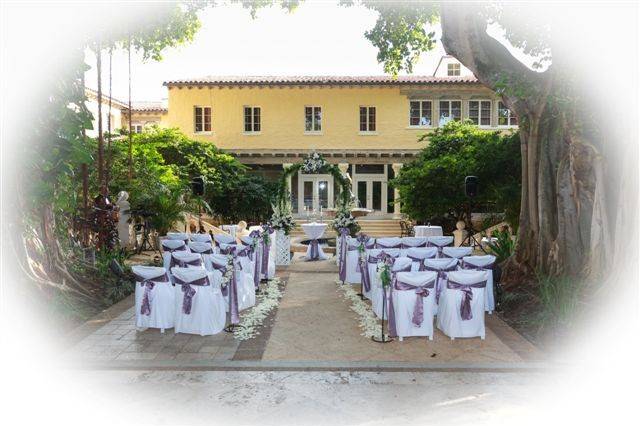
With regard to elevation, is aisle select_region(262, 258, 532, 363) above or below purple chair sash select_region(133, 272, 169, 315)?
below

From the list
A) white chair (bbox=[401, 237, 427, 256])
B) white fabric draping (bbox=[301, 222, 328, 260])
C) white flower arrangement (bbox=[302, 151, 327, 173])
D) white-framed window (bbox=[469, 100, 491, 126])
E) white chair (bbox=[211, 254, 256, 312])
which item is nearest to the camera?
white chair (bbox=[211, 254, 256, 312])

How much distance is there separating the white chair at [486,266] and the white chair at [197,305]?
486cm

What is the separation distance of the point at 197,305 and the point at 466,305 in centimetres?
435

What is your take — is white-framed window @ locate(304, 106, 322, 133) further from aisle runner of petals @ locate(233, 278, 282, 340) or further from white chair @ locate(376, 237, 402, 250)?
aisle runner of petals @ locate(233, 278, 282, 340)

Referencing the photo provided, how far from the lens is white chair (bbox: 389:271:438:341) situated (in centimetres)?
814

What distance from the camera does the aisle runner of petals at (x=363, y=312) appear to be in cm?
881

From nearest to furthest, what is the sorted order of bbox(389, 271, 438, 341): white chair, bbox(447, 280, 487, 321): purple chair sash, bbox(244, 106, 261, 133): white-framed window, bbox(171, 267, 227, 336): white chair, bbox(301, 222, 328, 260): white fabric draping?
bbox(389, 271, 438, 341): white chair < bbox(447, 280, 487, 321): purple chair sash < bbox(171, 267, 227, 336): white chair < bbox(301, 222, 328, 260): white fabric draping < bbox(244, 106, 261, 133): white-framed window

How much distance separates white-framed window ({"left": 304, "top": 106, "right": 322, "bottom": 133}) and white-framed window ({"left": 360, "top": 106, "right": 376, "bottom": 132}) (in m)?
2.37

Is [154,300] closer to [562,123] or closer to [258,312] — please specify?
[258,312]

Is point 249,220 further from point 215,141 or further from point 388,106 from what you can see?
point 388,106

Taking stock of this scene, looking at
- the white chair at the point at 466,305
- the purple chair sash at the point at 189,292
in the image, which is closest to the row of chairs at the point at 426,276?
the white chair at the point at 466,305

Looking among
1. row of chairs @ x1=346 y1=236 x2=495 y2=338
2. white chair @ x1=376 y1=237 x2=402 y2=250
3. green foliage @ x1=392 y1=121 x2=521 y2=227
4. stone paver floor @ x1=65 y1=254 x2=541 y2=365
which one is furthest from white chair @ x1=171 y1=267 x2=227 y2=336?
green foliage @ x1=392 y1=121 x2=521 y2=227

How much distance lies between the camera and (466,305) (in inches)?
325

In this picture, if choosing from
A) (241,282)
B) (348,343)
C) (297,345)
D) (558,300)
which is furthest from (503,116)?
(297,345)
